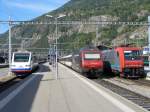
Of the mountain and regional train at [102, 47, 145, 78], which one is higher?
the mountain

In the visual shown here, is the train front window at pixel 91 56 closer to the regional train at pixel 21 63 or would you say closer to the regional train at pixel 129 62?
the regional train at pixel 129 62

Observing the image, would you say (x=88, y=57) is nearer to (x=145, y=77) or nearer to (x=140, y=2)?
(x=145, y=77)

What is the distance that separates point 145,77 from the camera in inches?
1619

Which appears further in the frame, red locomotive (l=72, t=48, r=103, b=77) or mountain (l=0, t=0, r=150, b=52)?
mountain (l=0, t=0, r=150, b=52)

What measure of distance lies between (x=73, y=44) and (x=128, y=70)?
75.3 meters

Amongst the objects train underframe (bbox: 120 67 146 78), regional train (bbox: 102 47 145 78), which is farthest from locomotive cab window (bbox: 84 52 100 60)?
train underframe (bbox: 120 67 146 78)

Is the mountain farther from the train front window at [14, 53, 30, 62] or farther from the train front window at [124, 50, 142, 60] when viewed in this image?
the train front window at [124, 50, 142, 60]

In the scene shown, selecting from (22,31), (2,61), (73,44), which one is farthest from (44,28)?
(73,44)

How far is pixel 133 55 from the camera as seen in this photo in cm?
4103

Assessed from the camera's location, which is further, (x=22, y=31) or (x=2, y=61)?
(x=22, y=31)

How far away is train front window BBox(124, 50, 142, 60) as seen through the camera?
40688mm

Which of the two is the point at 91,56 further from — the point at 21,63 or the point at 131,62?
the point at 21,63

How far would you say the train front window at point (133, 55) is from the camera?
1602 inches

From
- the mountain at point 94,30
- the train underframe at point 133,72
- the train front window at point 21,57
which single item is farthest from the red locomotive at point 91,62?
the mountain at point 94,30
